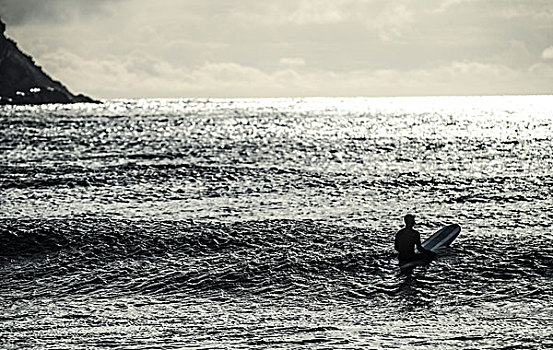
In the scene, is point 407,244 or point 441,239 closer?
point 407,244

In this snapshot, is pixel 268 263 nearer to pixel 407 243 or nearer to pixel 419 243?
pixel 407 243

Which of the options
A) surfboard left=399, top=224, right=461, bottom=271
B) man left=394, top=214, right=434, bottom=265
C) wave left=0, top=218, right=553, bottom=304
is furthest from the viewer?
surfboard left=399, top=224, right=461, bottom=271

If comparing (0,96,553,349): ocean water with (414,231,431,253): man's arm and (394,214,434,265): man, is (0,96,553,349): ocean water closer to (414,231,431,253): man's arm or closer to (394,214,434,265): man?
(394,214,434,265): man

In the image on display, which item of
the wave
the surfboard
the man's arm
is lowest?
the wave

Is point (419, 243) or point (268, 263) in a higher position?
point (419, 243)

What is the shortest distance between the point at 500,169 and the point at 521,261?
1667 inches

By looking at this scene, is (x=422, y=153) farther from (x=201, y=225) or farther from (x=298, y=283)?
(x=298, y=283)

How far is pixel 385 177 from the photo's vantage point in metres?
62.1

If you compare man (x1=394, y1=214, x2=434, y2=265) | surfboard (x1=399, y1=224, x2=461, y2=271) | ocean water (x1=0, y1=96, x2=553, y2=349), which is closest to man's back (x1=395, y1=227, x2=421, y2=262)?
man (x1=394, y1=214, x2=434, y2=265)

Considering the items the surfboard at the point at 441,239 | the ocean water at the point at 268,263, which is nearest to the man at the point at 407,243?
the ocean water at the point at 268,263

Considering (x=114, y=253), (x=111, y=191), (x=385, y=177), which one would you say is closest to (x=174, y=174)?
(x=111, y=191)

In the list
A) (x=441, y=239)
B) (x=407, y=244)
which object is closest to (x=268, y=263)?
(x=407, y=244)

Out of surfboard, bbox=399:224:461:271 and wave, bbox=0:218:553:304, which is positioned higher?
surfboard, bbox=399:224:461:271

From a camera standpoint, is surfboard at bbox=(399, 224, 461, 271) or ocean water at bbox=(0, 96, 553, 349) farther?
surfboard at bbox=(399, 224, 461, 271)
